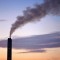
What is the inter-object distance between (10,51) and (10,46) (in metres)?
0.69

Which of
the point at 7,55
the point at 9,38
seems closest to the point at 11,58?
the point at 7,55

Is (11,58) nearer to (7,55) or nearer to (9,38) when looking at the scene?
(7,55)

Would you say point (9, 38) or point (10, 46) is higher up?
point (9, 38)

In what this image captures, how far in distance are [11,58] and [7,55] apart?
71 centimetres

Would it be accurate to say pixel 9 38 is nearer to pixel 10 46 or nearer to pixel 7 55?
pixel 10 46

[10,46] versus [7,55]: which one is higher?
[10,46]

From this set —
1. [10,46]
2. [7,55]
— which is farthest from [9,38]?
[7,55]

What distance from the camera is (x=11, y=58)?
55.9 ft

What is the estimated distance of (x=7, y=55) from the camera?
16859 mm

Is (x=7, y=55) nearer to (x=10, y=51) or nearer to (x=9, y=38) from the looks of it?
(x=10, y=51)

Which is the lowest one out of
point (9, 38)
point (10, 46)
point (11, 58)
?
point (11, 58)

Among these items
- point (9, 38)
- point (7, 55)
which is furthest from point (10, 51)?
point (9, 38)

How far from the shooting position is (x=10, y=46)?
55.7 feet

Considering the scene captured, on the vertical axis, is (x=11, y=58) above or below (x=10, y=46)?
below
